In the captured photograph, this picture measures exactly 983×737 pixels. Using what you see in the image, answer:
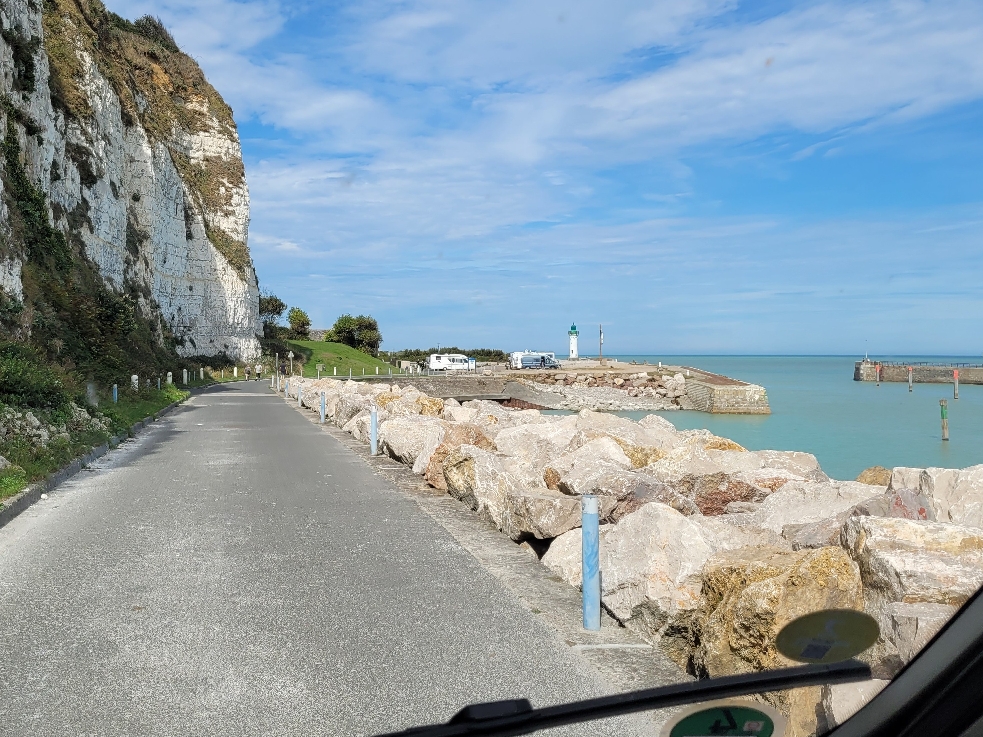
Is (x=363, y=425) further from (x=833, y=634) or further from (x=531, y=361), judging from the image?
(x=531, y=361)

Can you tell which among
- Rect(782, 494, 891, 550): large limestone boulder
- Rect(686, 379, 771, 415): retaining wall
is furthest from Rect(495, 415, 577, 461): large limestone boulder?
Rect(686, 379, 771, 415): retaining wall

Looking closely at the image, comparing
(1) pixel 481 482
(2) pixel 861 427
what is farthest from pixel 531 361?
(1) pixel 481 482

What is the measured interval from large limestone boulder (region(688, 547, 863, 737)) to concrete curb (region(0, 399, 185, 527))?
315 inches

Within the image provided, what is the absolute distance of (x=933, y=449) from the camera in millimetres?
41219

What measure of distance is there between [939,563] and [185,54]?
88.1 meters

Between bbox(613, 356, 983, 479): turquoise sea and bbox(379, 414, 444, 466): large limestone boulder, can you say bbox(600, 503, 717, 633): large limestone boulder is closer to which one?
bbox(379, 414, 444, 466): large limestone boulder

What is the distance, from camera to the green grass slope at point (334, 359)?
8812 centimetres

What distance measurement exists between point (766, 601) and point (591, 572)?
1627 mm

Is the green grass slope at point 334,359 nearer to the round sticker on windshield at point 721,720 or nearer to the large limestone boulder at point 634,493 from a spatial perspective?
the large limestone boulder at point 634,493

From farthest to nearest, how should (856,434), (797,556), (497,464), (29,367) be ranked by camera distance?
(856,434)
(29,367)
(497,464)
(797,556)

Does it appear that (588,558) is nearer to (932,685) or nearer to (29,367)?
(932,685)

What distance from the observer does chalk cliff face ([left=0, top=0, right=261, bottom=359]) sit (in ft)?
108

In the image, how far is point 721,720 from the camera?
215cm

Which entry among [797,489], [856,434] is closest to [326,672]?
[797,489]
